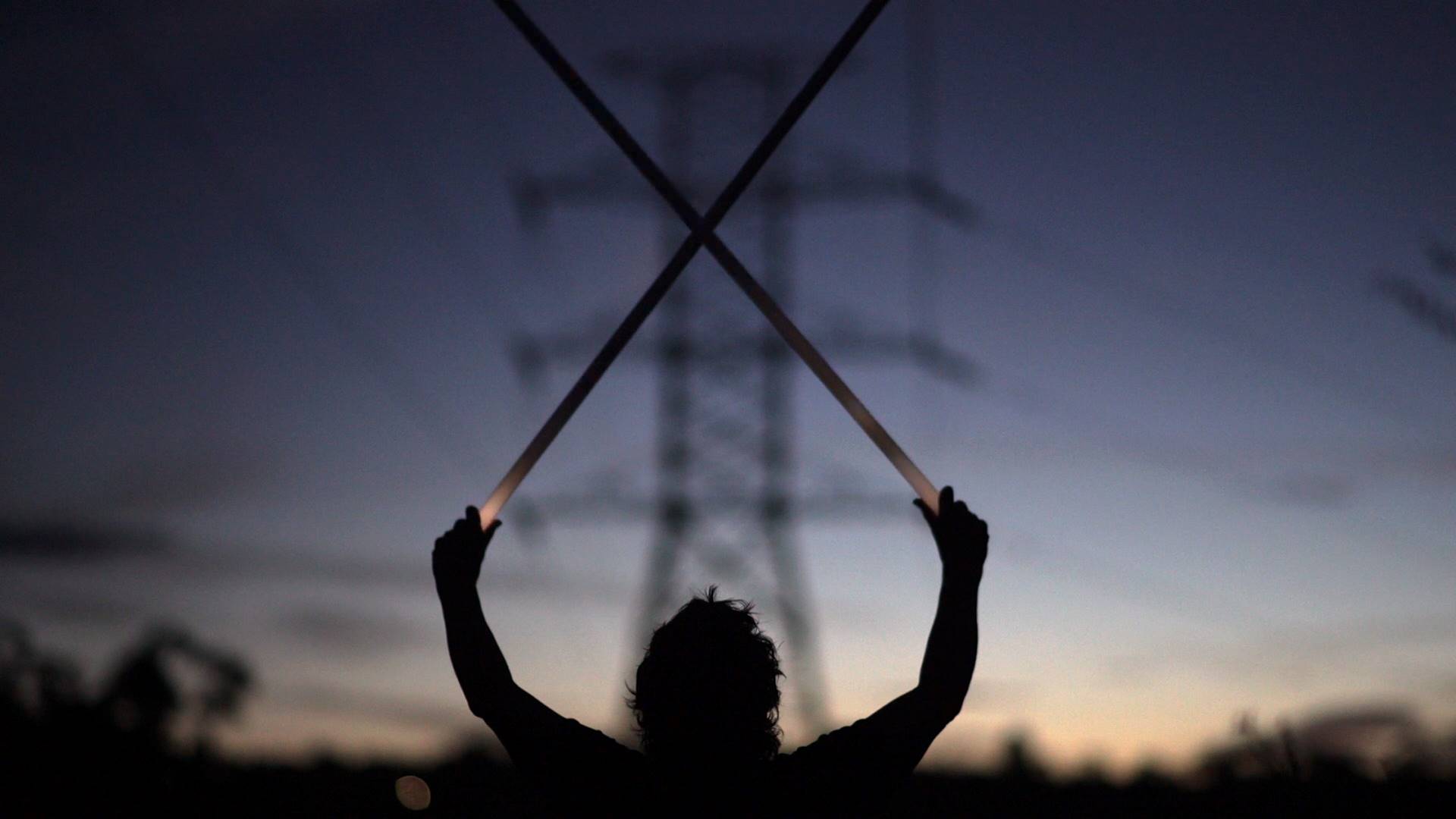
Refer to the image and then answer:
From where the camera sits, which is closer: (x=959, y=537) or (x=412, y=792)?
(x=959, y=537)

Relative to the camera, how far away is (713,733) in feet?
10.1

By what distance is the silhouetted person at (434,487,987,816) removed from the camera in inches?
119

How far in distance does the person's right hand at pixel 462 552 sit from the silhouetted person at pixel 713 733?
20 cm

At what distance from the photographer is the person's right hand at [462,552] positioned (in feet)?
11.5

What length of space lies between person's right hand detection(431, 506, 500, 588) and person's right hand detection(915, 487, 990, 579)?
1137 millimetres

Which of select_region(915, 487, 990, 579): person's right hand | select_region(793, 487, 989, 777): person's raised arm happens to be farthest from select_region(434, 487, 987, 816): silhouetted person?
select_region(915, 487, 990, 579): person's right hand

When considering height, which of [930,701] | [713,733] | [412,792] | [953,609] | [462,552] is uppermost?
[412,792]

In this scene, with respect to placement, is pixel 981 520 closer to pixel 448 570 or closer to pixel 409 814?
pixel 448 570

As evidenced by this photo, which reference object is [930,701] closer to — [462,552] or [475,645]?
[475,645]

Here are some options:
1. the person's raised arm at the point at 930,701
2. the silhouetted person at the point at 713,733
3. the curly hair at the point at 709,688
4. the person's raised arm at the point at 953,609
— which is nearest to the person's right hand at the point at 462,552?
the silhouetted person at the point at 713,733

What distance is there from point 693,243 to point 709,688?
2146mm

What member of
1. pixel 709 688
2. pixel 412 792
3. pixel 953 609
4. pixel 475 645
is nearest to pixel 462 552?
pixel 475 645

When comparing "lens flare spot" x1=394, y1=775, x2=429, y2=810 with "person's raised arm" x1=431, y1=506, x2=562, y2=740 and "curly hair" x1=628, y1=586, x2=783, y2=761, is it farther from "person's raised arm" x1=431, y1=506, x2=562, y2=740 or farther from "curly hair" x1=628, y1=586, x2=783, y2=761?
"curly hair" x1=628, y1=586, x2=783, y2=761

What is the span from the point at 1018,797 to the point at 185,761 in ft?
33.2
